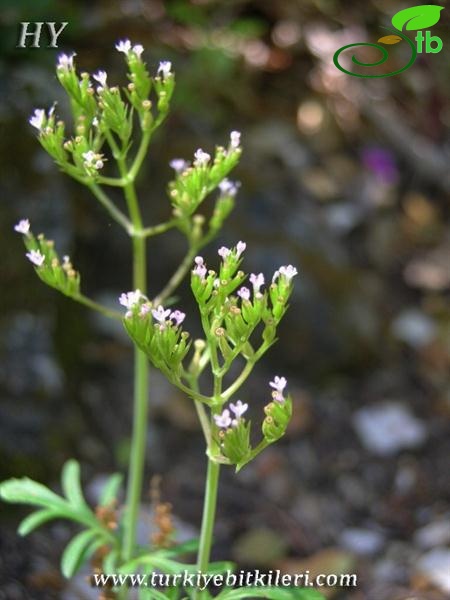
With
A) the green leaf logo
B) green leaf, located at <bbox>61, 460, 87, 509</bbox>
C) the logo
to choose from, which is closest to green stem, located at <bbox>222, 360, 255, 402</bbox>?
green leaf, located at <bbox>61, 460, 87, 509</bbox>

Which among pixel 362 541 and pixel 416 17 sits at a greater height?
pixel 416 17

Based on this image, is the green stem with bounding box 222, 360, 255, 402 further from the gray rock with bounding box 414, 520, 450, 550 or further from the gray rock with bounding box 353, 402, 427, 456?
the gray rock with bounding box 353, 402, 427, 456

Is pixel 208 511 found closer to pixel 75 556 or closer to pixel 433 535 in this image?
pixel 75 556

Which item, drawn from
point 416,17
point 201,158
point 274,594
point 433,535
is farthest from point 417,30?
point 274,594

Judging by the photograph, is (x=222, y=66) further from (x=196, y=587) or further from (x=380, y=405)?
(x=196, y=587)

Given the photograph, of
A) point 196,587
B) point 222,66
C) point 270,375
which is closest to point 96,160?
point 196,587
